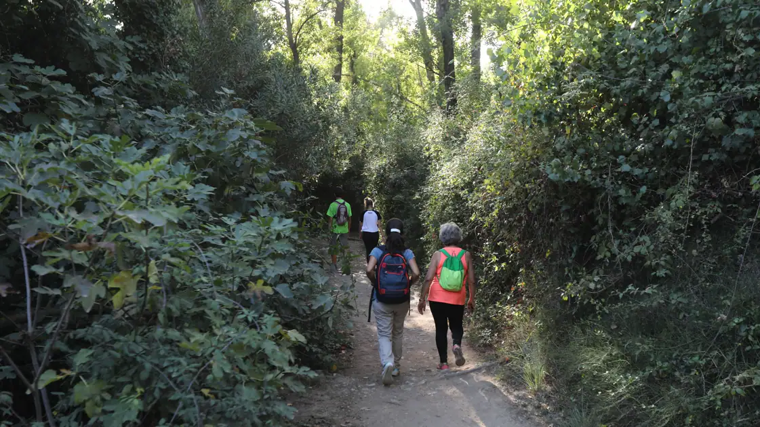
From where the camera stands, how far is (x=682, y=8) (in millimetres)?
4234

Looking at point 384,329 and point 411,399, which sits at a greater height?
point 384,329

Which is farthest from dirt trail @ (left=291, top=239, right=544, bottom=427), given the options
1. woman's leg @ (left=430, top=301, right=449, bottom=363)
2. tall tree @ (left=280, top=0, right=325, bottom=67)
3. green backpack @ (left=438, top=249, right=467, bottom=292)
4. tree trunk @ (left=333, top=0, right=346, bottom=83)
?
tree trunk @ (left=333, top=0, right=346, bottom=83)

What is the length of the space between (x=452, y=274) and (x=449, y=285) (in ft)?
0.46

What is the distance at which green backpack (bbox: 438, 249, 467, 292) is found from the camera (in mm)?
6203

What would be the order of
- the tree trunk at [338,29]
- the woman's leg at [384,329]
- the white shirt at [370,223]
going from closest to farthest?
the woman's leg at [384,329] < the white shirt at [370,223] < the tree trunk at [338,29]

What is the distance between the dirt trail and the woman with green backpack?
46 centimetres

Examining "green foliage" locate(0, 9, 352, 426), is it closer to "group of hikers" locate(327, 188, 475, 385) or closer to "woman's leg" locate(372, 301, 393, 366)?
"group of hikers" locate(327, 188, 475, 385)

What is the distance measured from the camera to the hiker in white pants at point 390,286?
241 inches

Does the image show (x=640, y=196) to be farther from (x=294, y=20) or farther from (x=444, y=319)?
(x=294, y=20)

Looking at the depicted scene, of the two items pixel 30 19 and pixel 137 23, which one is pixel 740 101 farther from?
pixel 137 23

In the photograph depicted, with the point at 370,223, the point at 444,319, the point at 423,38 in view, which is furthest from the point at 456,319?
the point at 423,38

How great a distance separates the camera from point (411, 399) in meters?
5.65

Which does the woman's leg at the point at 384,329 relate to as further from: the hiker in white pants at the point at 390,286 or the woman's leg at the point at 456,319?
the woman's leg at the point at 456,319

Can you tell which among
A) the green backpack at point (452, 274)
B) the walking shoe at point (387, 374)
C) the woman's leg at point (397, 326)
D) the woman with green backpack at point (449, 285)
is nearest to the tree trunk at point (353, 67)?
the woman with green backpack at point (449, 285)
